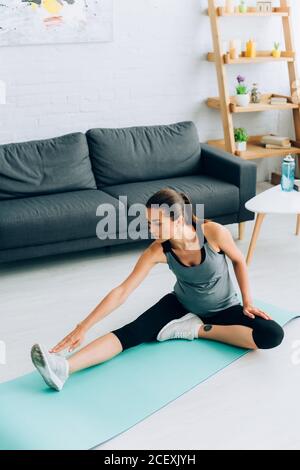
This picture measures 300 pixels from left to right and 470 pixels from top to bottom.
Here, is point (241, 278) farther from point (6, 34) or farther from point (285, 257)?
point (6, 34)

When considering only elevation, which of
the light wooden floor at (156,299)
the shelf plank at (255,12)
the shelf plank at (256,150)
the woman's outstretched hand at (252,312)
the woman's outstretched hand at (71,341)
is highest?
the shelf plank at (255,12)

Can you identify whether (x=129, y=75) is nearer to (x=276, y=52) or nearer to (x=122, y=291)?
(x=276, y=52)

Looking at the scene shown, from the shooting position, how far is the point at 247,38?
17.4 ft

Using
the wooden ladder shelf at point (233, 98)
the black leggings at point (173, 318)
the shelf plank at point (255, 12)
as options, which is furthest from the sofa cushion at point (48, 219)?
the shelf plank at point (255, 12)

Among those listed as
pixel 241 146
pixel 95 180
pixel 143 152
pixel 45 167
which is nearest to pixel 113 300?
pixel 45 167

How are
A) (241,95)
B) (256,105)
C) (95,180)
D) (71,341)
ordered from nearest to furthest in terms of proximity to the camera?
1. (71,341)
2. (95,180)
3. (241,95)
4. (256,105)

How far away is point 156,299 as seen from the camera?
3.64m

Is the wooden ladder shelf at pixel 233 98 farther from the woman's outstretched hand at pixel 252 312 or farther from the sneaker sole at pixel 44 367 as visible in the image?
the sneaker sole at pixel 44 367

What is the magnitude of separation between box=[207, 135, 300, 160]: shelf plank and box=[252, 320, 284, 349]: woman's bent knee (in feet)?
7.41

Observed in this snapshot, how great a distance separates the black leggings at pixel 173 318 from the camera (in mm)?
2943

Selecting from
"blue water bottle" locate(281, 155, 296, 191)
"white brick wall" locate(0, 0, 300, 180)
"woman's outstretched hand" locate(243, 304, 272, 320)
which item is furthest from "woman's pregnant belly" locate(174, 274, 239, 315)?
"white brick wall" locate(0, 0, 300, 180)

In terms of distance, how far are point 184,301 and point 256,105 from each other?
248 cm

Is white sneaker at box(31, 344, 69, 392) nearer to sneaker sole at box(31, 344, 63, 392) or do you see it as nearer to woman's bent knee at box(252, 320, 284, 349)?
sneaker sole at box(31, 344, 63, 392)

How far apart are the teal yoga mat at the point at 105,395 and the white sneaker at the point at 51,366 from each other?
5 cm
